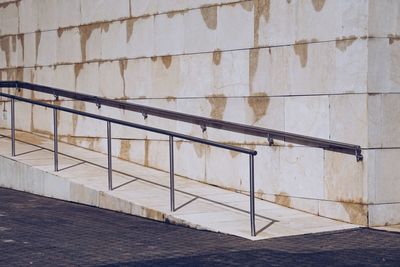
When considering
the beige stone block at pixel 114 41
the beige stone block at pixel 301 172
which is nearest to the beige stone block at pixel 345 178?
the beige stone block at pixel 301 172

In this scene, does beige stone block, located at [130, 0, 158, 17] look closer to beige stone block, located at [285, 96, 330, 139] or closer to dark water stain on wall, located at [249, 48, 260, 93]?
dark water stain on wall, located at [249, 48, 260, 93]

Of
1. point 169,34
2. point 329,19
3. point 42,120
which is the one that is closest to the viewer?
point 329,19

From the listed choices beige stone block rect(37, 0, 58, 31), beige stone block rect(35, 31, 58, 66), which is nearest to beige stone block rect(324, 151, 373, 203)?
beige stone block rect(35, 31, 58, 66)

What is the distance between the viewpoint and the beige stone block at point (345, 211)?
1094 centimetres

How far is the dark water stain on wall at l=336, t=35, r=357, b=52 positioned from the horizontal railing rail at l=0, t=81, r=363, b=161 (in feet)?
4.04

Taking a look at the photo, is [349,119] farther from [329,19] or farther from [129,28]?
[129,28]

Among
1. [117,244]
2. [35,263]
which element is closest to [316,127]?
[117,244]

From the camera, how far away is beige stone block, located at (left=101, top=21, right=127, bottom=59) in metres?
14.4

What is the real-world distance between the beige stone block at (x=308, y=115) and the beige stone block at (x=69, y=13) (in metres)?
5.07

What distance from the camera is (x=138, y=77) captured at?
14.1 meters

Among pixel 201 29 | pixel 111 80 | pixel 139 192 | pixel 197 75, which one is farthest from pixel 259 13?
pixel 111 80

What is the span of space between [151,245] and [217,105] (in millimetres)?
3814

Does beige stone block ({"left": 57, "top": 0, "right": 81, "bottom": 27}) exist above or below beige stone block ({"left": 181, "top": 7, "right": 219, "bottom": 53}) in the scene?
above

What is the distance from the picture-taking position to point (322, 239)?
10.1 m
